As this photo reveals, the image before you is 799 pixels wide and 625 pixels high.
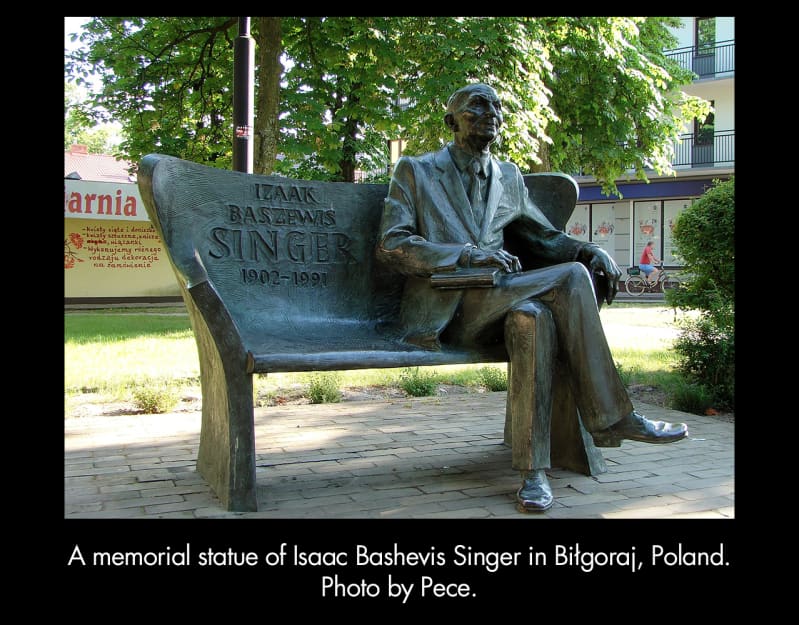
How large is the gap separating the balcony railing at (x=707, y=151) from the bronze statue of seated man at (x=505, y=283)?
25425 millimetres

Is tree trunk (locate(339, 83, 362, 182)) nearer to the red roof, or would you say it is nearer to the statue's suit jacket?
the statue's suit jacket

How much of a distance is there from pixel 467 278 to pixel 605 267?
0.76m

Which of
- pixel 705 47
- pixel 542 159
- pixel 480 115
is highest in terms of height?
pixel 705 47

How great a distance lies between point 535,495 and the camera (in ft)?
11.0

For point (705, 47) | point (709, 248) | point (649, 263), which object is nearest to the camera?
point (709, 248)

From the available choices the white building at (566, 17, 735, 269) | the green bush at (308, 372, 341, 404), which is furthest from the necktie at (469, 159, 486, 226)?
the white building at (566, 17, 735, 269)

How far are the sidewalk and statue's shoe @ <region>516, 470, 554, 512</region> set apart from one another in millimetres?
49

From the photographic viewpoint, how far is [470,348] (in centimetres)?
379

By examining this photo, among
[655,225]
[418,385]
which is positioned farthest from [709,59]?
[418,385]

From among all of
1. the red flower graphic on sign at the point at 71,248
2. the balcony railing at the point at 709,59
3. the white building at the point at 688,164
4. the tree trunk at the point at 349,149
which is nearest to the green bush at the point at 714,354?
the tree trunk at the point at 349,149

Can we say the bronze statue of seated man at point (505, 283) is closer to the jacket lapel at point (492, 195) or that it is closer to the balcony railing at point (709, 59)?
the jacket lapel at point (492, 195)

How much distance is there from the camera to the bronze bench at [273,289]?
3350mm

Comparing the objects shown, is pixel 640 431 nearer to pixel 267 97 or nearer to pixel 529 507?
pixel 529 507

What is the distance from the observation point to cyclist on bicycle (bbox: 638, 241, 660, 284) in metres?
24.9
